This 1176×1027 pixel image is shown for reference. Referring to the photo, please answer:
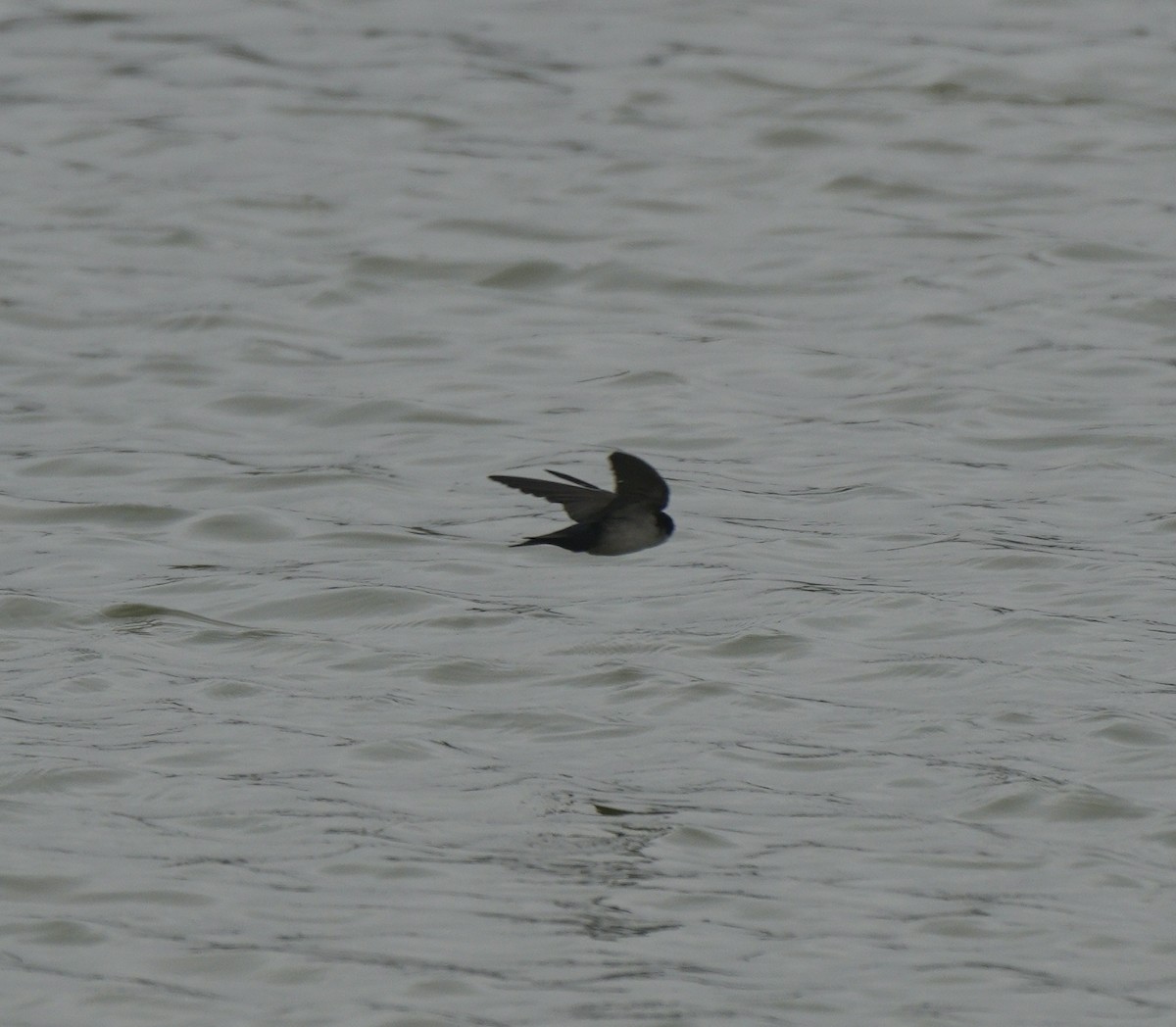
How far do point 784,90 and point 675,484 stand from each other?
23.5 ft

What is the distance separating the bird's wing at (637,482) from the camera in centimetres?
746

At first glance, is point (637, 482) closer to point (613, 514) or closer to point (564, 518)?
point (613, 514)

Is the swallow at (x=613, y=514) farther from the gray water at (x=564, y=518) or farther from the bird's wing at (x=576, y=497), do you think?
the gray water at (x=564, y=518)

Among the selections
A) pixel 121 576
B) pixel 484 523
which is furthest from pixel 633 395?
pixel 121 576

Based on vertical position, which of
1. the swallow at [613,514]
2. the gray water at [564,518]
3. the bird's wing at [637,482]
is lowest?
the gray water at [564,518]

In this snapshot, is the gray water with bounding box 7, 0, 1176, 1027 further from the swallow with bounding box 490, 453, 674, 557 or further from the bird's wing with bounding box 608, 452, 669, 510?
the bird's wing with bounding box 608, 452, 669, 510

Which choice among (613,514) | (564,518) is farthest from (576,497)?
(564,518)

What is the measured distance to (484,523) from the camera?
34.0 ft

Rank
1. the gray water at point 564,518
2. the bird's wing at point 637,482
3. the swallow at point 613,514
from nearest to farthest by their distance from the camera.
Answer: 1. the gray water at point 564,518
2. the bird's wing at point 637,482
3. the swallow at point 613,514

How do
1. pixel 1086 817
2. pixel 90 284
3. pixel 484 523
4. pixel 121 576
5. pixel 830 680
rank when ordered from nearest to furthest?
1. pixel 1086 817
2. pixel 830 680
3. pixel 121 576
4. pixel 484 523
5. pixel 90 284

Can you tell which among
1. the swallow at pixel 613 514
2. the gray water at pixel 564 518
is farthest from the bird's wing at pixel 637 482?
the gray water at pixel 564 518

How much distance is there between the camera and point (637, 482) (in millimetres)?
7574

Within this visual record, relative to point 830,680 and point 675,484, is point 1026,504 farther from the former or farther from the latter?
point 830,680

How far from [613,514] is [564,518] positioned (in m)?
2.96
